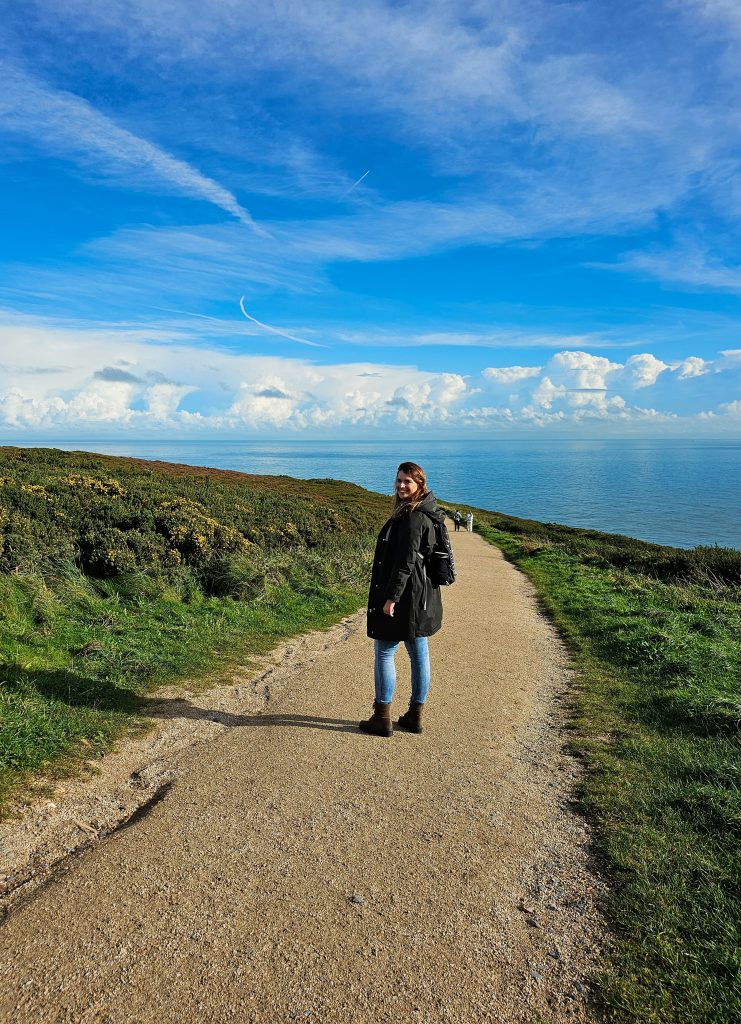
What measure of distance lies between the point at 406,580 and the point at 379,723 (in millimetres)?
1442

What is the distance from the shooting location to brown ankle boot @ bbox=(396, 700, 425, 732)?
5.53 m

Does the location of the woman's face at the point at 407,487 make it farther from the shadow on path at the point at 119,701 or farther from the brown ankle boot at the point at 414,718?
the shadow on path at the point at 119,701

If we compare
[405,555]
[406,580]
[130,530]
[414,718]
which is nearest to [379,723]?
[414,718]

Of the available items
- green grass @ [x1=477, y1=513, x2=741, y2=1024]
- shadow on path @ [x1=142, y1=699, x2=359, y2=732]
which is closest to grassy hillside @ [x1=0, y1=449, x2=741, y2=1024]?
green grass @ [x1=477, y1=513, x2=741, y2=1024]

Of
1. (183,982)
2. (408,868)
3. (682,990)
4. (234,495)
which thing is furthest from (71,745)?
(234,495)

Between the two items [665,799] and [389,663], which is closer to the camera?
[665,799]

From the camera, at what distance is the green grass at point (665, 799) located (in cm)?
271

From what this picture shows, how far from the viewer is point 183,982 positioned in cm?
269

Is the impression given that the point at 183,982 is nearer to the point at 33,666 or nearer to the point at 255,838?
the point at 255,838

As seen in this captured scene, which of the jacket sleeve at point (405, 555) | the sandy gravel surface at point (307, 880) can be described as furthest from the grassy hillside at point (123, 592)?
the jacket sleeve at point (405, 555)

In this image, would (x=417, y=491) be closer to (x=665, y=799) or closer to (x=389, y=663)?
(x=389, y=663)

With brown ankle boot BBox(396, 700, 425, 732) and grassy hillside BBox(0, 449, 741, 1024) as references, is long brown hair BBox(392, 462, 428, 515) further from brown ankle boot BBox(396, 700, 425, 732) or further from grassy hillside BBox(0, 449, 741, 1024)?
grassy hillside BBox(0, 449, 741, 1024)

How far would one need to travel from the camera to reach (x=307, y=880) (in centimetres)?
340

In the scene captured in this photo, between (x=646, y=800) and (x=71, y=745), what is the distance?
15.1 ft
